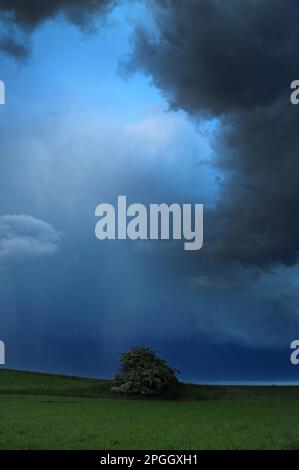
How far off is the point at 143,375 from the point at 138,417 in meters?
3.72

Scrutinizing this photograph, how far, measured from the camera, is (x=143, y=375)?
16.8 m

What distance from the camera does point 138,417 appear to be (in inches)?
513

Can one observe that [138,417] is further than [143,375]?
No

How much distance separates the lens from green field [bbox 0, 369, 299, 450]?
10.5m

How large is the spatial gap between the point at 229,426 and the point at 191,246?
385 cm

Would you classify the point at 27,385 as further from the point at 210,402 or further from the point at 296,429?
the point at 296,429

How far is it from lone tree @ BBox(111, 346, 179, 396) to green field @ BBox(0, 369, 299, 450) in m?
0.40

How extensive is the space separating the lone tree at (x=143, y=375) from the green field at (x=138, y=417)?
397 millimetres

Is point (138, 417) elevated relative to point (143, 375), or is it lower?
lower

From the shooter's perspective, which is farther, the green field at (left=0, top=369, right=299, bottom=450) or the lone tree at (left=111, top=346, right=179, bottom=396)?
the lone tree at (left=111, top=346, right=179, bottom=396)

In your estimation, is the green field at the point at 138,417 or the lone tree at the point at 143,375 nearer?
the green field at the point at 138,417

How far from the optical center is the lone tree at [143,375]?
15781 mm
